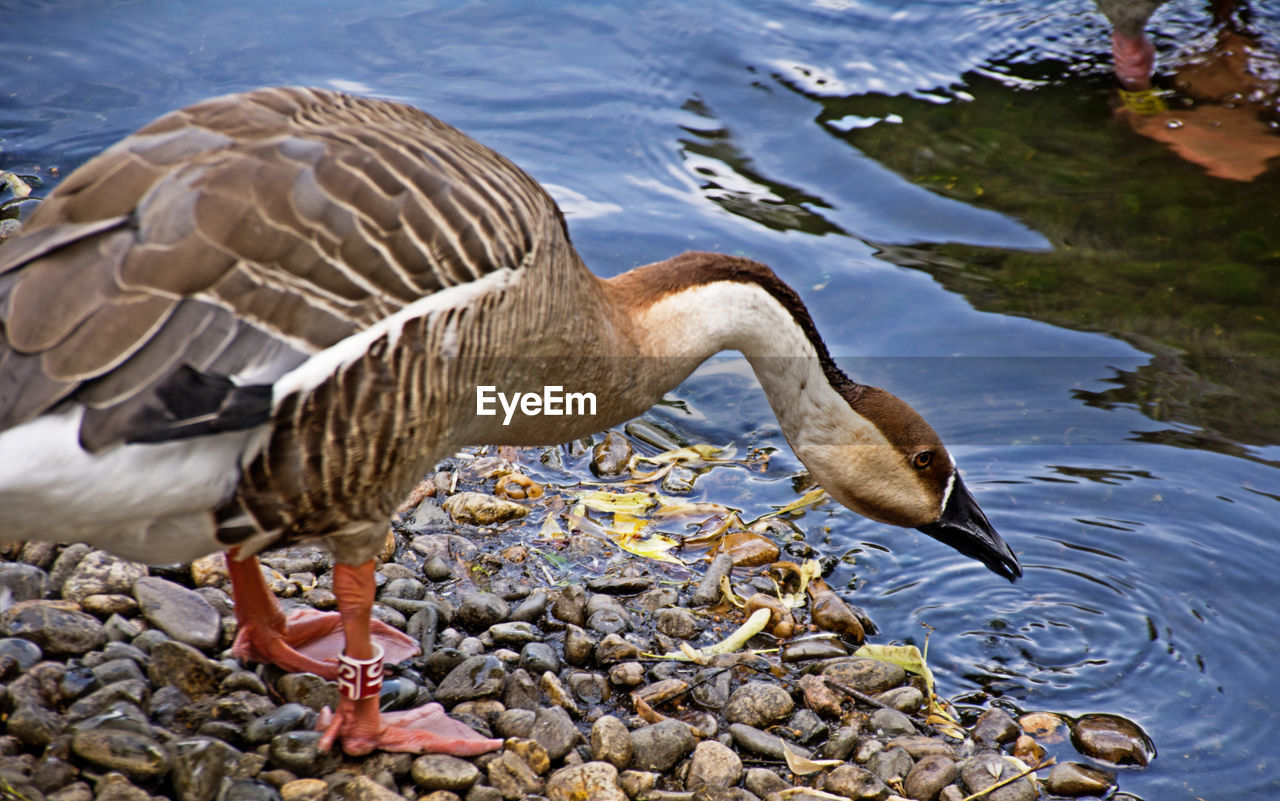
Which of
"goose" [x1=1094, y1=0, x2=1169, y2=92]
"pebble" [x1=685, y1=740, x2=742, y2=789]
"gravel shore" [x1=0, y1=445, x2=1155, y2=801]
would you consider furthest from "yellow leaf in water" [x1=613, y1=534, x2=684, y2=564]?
→ "goose" [x1=1094, y1=0, x2=1169, y2=92]

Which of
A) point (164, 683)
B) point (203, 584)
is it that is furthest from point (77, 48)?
point (164, 683)

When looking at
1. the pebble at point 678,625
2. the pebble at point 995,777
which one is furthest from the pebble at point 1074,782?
the pebble at point 678,625

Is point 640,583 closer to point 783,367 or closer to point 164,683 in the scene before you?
point 783,367

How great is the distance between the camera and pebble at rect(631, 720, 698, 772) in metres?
3.74

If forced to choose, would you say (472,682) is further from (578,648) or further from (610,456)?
(610,456)

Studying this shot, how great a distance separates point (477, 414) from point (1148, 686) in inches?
113

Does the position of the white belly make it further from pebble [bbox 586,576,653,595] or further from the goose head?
the goose head

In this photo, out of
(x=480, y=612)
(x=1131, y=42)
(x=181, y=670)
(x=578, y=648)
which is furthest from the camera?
(x=1131, y=42)

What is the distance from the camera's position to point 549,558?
4.89 meters

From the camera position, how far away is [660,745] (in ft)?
12.3

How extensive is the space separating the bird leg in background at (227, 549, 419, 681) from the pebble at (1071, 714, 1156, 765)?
2.48m

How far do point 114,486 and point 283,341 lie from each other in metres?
0.58

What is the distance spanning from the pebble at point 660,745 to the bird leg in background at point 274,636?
3.00 feet

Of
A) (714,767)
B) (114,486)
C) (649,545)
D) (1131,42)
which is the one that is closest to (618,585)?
(649,545)
